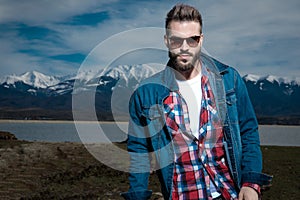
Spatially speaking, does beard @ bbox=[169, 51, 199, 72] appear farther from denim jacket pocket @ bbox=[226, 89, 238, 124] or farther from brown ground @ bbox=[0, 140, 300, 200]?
brown ground @ bbox=[0, 140, 300, 200]

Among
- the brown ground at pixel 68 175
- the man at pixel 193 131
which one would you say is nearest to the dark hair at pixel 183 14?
the man at pixel 193 131

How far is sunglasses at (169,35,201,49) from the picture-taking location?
340 cm

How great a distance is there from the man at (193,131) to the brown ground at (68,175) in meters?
10.0

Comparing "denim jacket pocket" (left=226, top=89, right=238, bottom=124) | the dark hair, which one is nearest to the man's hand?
"denim jacket pocket" (left=226, top=89, right=238, bottom=124)

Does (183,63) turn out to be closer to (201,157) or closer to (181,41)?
(181,41)

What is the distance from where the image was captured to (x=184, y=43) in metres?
3.40

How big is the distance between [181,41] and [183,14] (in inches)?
8.5

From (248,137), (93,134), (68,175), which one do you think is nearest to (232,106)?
(248,137)

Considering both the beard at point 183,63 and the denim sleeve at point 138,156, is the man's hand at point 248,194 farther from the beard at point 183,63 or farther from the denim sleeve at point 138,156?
the beard at point 183,63

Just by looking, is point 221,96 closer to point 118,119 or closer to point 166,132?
point 166,132

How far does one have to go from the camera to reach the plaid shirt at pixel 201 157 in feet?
11.1

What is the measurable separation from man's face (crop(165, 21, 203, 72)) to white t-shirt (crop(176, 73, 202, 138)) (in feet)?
0.46

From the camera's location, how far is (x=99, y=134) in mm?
4125

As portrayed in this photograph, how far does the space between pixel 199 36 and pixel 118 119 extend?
101 cm
